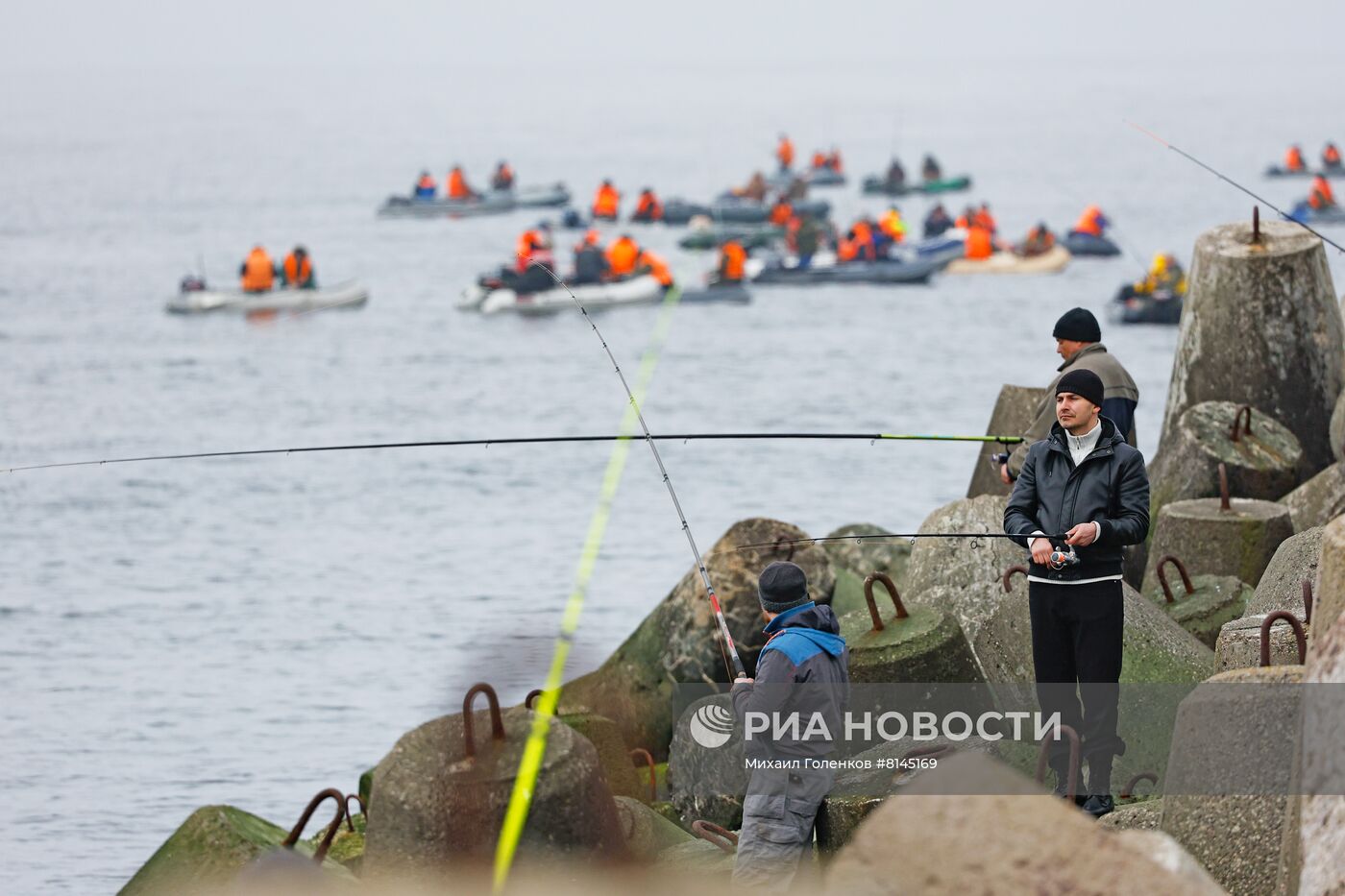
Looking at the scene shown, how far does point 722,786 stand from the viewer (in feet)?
24.8

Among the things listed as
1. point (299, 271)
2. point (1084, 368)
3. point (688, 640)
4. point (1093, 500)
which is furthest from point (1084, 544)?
point (299, 271)

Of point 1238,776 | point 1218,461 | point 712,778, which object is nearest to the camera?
point 1238,776

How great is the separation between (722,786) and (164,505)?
1654 centimetres

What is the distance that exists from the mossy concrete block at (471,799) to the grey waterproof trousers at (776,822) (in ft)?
1.60

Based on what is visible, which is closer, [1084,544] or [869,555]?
[1084,544]

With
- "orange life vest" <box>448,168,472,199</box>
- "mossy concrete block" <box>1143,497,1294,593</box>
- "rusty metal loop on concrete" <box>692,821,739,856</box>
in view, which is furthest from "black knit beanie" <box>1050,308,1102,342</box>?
"orange life vest" <box>448,168,472,199</box>

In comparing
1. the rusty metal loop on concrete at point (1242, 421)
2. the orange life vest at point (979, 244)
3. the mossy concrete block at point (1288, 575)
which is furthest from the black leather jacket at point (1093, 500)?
the orange life vest at point (979, 244)

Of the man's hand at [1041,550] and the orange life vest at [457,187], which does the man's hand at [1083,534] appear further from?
the orange life vest at [457,187]

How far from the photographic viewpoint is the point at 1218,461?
10820 mm

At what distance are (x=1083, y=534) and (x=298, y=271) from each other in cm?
3147

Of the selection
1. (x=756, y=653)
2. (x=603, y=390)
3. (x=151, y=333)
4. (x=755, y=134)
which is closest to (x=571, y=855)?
(x=756, y=653)

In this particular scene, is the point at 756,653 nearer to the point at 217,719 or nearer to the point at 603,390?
the point at 217,719

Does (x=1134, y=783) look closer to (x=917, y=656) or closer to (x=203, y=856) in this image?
(x=917, y=656)

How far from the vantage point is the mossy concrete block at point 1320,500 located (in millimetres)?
9977
